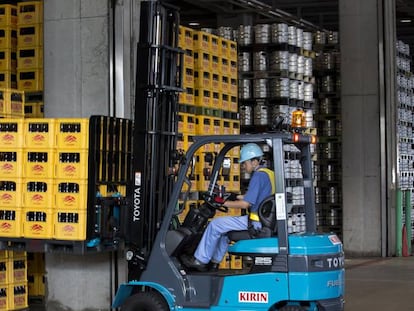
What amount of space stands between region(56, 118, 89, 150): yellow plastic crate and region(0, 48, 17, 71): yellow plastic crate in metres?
2.48

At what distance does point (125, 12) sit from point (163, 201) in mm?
2391

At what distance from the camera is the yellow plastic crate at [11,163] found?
920 cm

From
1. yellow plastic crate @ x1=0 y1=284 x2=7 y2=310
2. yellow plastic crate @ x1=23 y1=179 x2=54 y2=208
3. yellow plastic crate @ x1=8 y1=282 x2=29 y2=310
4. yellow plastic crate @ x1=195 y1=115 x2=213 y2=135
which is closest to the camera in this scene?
yellow plastic crate @ x1=23 y1=179 x2=54 y2=208

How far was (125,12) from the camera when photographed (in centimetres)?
991

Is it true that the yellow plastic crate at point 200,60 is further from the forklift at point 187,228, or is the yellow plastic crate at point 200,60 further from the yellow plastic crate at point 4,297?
the yellow plastic crate at point 4,297

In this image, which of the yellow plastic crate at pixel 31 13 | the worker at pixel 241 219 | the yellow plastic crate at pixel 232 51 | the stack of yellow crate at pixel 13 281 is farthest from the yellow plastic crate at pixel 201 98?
the worker at pixel 241 219

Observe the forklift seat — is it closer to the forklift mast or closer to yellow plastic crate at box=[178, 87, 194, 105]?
the forklift mast

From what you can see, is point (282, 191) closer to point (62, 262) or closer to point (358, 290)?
point (62, 262)

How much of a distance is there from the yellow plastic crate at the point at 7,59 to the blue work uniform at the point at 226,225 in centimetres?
430

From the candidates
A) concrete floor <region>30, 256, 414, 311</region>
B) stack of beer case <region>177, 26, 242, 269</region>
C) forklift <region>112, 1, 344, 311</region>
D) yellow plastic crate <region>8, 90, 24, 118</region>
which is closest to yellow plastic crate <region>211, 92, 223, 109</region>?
stack of beer case <region>177, 26, 242, 269</region>

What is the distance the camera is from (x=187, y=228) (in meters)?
8.20

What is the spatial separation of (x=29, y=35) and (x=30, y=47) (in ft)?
0.52

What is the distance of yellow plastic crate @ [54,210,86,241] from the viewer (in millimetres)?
8820

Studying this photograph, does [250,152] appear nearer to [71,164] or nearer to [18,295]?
[71,164]
